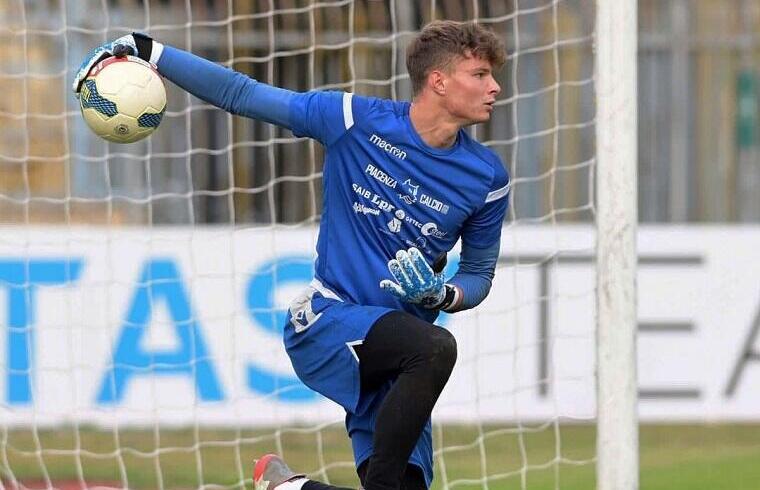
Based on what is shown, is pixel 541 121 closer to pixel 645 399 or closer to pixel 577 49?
pixel 577 49

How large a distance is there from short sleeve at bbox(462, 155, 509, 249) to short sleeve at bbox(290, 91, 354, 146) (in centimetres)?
51

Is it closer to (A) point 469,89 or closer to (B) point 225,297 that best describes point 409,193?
(A) point 469,89

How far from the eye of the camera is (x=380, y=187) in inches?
196

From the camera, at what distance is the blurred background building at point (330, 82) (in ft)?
31.4

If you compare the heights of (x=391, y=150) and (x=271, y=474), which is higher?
(x=391, y=150)

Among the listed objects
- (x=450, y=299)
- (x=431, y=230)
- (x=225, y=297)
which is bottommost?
(x=225, y=297)

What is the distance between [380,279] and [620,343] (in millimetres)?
1642

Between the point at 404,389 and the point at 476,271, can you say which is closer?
the point at 404,389

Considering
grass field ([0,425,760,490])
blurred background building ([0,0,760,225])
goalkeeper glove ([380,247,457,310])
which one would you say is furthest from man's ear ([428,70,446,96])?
blurred background building ([0,0,760,225])

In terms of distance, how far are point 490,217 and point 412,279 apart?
60 cm

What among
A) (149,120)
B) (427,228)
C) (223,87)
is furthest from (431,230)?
(149,120)

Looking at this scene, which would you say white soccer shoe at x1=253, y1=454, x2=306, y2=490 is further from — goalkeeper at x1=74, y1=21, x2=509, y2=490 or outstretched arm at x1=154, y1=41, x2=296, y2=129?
outstretched arm at x1=154, y1=41, x2=296, y2=129

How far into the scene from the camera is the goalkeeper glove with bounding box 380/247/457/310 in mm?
4633

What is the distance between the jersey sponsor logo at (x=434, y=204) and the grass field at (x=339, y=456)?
3085 millimetres
